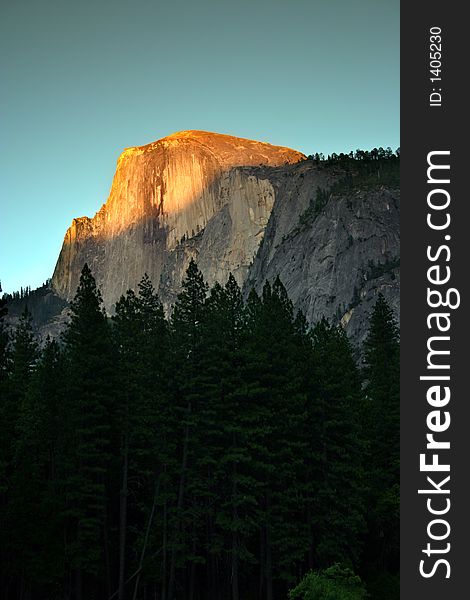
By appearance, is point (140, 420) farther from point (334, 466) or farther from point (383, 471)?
point (383, 471)

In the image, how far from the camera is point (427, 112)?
1152 cm

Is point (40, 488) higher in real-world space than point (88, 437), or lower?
lower

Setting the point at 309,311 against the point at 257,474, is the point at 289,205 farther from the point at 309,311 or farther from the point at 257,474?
the point at 257,474

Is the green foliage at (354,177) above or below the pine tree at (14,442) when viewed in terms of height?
above

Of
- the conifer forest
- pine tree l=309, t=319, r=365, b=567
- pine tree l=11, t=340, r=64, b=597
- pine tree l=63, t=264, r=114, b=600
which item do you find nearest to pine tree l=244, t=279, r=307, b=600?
the conifer forest

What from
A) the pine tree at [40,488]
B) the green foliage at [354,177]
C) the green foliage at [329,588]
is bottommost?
the green foliage at [329,588]

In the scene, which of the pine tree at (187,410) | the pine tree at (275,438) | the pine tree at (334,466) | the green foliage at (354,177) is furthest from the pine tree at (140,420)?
the green foliage at (354,177)

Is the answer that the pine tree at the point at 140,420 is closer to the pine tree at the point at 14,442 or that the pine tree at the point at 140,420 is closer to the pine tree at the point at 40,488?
the pine tree at the point at 40,488

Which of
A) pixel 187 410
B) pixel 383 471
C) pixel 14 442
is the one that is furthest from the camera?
pixel 383 471

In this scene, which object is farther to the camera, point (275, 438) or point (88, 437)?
point (275, 438)

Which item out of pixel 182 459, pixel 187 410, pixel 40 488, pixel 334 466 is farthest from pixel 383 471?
pixel 40 488

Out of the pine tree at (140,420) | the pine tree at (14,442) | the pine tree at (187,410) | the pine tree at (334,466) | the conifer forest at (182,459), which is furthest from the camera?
the pine tree at (334,466)

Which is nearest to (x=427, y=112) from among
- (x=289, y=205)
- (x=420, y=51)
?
(x=420, y=51)

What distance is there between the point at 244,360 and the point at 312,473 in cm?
661
